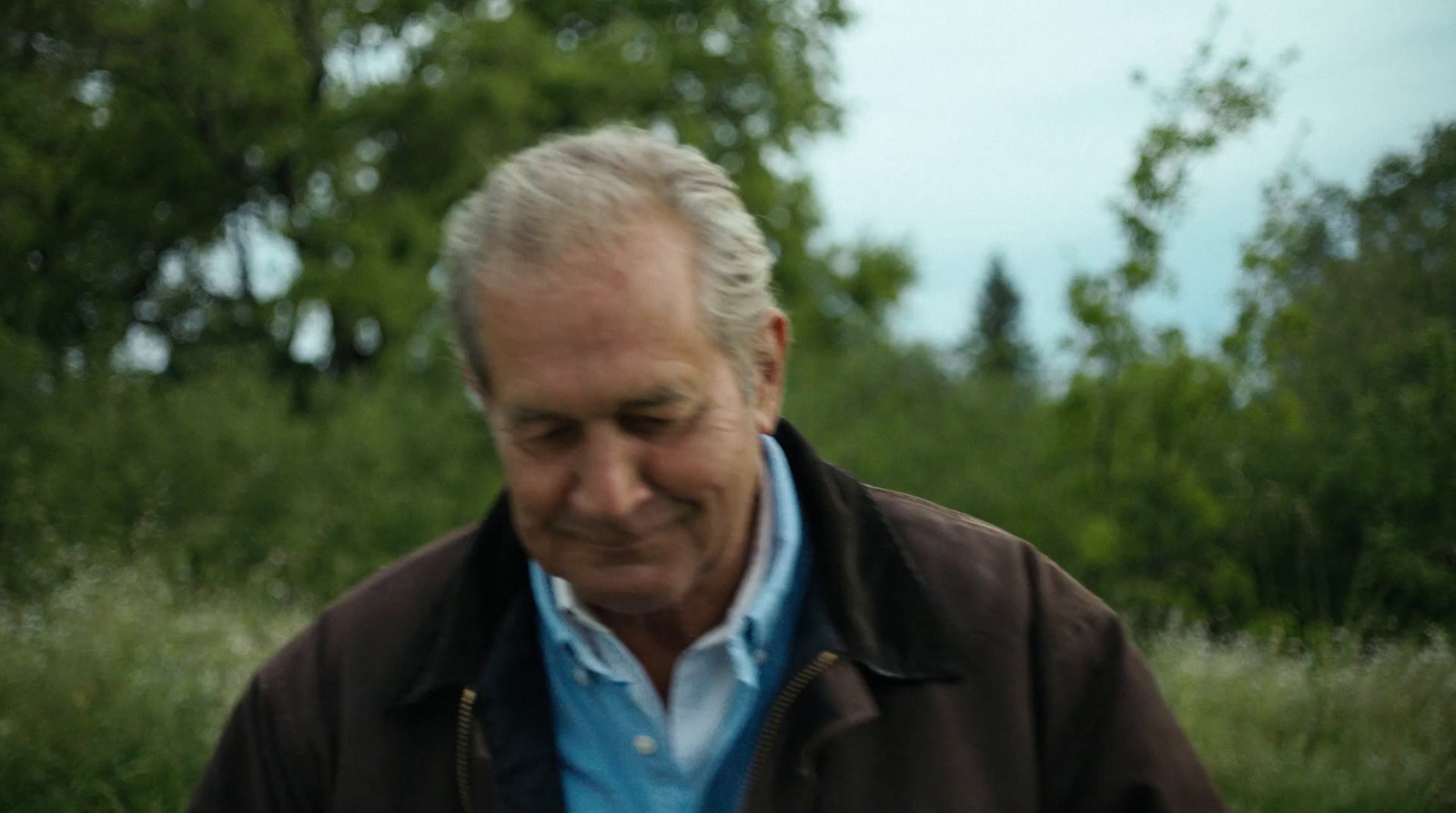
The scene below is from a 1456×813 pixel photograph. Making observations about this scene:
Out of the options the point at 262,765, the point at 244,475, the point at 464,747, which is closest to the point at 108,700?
the point at 262,765

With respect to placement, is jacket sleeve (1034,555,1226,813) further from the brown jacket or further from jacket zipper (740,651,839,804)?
jacket zipper (740,651,839,804)

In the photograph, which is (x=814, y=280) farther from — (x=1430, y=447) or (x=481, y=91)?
(x=1430, y=447)

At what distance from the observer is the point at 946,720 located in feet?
7.20

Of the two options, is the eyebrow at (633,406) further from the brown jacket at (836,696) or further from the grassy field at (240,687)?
the grassy field at (240,687)

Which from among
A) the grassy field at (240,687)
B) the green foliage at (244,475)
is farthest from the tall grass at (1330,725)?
the green foliage at (244,475)

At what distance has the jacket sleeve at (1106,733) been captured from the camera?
2178mm

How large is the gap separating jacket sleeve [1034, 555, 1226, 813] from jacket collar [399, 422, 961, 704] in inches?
6.4

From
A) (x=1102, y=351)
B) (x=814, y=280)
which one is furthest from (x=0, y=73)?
(x=814, y=280)

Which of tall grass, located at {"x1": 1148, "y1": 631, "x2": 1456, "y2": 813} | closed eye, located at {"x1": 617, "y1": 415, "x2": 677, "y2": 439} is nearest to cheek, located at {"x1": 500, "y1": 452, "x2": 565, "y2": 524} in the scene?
closed eye, located at {"x1": 617, "y1": 415, "x2": 677, "y2": 439}

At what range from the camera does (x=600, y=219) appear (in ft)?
6.86

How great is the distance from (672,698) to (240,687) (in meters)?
3.39

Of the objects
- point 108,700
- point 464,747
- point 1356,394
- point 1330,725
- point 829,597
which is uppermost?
point 829,597

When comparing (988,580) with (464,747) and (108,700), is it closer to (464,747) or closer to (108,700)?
(464,747)

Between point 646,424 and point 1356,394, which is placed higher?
point 646,424
